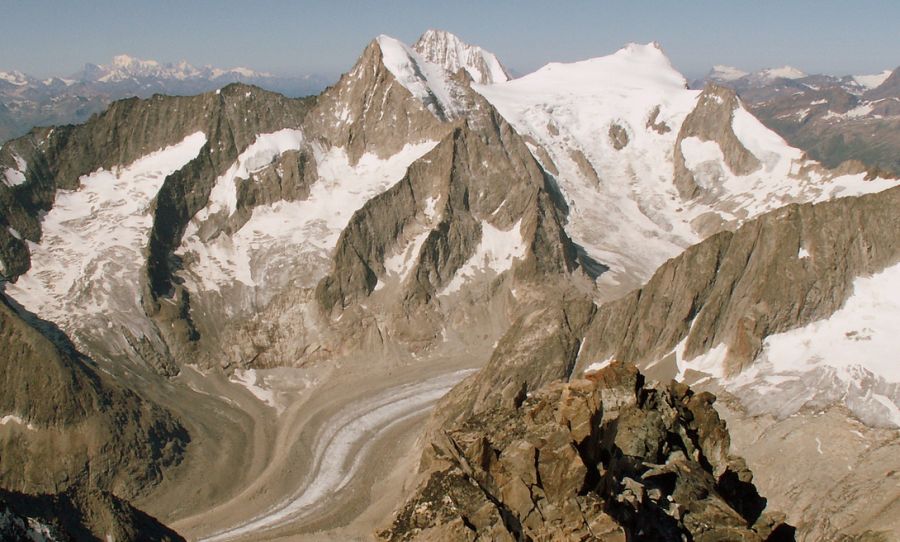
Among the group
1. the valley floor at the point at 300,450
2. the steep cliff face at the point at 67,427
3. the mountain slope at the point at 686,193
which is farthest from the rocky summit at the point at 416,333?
the mountain slope at the point at 686,193

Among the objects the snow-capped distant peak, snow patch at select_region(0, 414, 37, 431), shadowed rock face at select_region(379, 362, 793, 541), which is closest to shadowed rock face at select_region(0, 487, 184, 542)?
shadowed rock face at select_region(379, 362, 793, 541)

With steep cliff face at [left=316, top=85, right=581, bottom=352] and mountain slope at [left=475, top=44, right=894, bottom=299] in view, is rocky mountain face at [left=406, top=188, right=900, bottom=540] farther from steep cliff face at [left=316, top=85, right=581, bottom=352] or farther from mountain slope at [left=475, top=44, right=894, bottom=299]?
mountain slope at [left=475, top=44, right=894, bottom=299]

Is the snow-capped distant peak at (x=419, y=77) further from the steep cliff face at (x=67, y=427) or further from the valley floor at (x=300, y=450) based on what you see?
the steep cliff face at (x=67, y=427)

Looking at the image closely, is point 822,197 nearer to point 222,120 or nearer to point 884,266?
point 884,266

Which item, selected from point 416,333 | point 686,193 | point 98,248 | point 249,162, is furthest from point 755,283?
point 686,193

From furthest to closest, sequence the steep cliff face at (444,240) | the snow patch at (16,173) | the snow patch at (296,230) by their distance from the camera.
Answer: the snow patch at (296,230)
the snow patch at (16,173)
the steep cliff face at (444,240)

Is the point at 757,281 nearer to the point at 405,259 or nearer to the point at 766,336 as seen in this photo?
the point at 766,336

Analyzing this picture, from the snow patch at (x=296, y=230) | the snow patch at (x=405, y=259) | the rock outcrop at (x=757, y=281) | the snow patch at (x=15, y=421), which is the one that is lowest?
the rock outcrop at (x=757, y=281)
